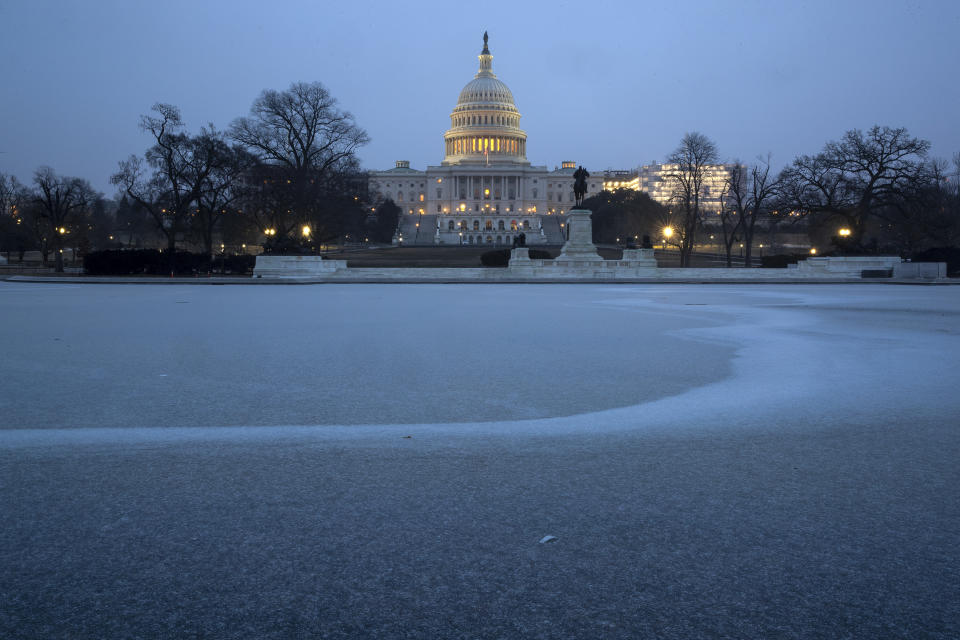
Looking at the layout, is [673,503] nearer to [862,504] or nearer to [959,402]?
[862,504]

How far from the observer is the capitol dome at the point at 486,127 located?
16050 centimetres

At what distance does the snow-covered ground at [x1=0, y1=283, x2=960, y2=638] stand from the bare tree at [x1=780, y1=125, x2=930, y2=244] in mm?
44397

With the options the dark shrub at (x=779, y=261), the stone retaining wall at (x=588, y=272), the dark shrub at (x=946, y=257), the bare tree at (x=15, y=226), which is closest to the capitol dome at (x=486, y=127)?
the bare tree at (x=15, y=226)

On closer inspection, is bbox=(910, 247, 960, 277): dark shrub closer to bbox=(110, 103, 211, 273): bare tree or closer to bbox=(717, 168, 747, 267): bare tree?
bbox=(717, 168, 747, 267): bare tree

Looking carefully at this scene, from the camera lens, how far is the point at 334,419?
261 inches

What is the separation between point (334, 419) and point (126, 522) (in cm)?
267

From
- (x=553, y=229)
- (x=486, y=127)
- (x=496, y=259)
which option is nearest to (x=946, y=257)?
(x=496, y=259)

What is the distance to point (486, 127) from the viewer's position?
160 m

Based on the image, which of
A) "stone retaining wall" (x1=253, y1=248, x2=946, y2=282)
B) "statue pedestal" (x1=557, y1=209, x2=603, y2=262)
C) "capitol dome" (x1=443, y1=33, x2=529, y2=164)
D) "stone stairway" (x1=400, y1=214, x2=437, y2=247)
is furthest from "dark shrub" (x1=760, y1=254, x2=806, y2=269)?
"capitol dome" (x1=443, y1=33, x2=529, y2=164)

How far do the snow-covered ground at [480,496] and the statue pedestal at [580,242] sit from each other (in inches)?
1367

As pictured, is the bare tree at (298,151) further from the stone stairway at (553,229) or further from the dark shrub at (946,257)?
the stone stairway at (553,229)

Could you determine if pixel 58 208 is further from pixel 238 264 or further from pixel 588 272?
pixel 588 272

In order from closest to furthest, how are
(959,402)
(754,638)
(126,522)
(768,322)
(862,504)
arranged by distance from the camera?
(754,638) → (126,522) → (862,504) → (959,402) → (768,322)

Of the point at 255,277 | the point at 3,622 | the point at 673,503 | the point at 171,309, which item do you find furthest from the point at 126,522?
the point at 255,277
